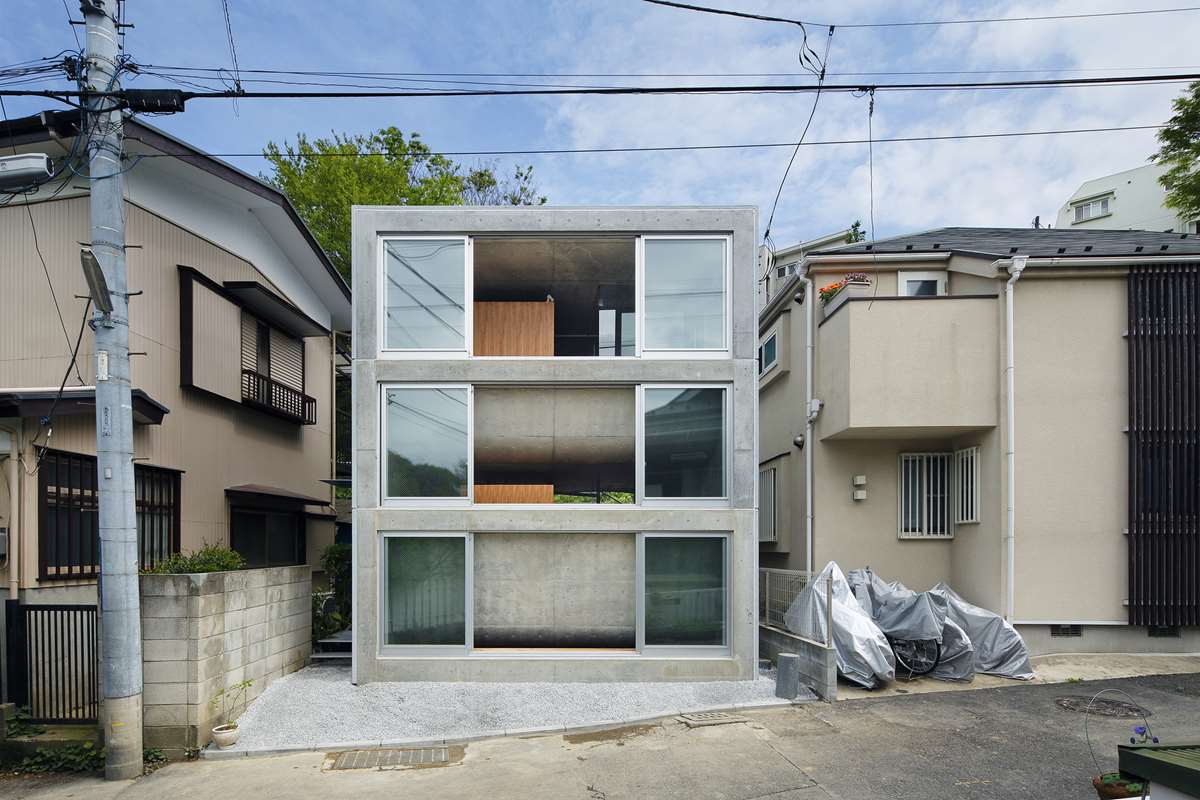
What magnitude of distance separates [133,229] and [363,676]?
7.05 m

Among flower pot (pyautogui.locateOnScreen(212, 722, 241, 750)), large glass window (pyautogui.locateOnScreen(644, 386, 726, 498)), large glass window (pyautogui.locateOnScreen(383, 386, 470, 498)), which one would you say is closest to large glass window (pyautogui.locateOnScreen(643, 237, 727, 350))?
large glass window (pyautogui.locateOnScreen(644, 386, 726, 498))

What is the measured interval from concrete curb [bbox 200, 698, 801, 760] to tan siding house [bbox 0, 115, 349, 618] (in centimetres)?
312


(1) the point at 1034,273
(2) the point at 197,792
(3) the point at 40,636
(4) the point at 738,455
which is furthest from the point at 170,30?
(1) the point at 1034,273

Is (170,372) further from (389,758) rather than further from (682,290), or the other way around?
(682,290)

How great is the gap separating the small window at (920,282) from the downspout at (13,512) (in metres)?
12.7

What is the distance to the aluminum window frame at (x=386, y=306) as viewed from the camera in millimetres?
10031

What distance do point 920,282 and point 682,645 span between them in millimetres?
7403

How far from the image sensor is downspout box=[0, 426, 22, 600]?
7887 millimetres

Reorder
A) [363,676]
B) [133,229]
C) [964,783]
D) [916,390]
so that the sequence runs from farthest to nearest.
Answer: [916,390] < [133,229] < [363,676] < [964,783]

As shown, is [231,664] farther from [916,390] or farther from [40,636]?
Answer: [916,390]

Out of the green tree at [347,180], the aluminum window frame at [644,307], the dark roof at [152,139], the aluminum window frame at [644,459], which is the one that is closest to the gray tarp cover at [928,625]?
the aluminum window frame at [644,459]

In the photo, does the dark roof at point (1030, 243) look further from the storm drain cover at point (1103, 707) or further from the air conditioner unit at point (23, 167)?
the air conditioner unit at point (23, 167)

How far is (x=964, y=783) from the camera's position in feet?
21.3

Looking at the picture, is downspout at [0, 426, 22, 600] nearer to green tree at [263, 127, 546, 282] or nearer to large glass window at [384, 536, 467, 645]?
large glass window at [384, 536, 467, 645]
